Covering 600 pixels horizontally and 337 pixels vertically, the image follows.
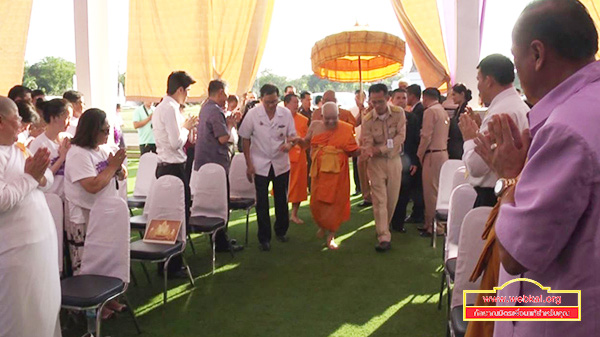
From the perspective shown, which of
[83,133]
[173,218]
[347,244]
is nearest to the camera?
[83,133]

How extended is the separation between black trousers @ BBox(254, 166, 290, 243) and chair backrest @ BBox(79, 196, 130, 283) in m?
1.95

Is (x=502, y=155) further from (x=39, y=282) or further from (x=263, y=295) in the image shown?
(x=263, y=295)

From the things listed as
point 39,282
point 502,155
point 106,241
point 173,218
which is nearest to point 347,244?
point 173,218

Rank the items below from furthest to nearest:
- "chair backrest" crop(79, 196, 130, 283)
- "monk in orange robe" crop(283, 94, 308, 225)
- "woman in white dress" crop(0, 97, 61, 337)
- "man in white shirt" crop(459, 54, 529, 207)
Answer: "monk in orange robe" crop(283, 94, 308, 225)
"chair backrest" crop(79, 196, 130, 283)
"man in white shirt" crop(459, 54, 529, 207)
"woman in white dress" crop(0, 97, 61, 337)

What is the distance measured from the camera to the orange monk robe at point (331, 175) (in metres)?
4.53

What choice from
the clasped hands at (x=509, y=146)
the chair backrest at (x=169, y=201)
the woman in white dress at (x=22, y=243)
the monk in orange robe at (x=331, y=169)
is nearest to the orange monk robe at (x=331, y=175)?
the monk in orange robe at (x=331, y=169)

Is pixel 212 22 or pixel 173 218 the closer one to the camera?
pixel 173 218

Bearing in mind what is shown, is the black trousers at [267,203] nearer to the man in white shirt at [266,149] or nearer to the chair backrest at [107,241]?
the man in white shirt at [266,149]

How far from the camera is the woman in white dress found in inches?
80.4

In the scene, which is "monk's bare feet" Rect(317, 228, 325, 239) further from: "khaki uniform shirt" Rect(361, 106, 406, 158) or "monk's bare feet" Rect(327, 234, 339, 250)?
"khaki uniform shirt" Rect(361, 106, 406, 158)

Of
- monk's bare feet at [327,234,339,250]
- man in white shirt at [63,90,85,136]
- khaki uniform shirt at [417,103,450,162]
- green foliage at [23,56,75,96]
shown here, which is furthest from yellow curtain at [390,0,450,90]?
green foliage at [23,56,75,96]

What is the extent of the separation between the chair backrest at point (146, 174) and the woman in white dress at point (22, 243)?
2748 millimetres

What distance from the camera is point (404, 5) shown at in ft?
21.7

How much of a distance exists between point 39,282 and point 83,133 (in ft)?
3.50
